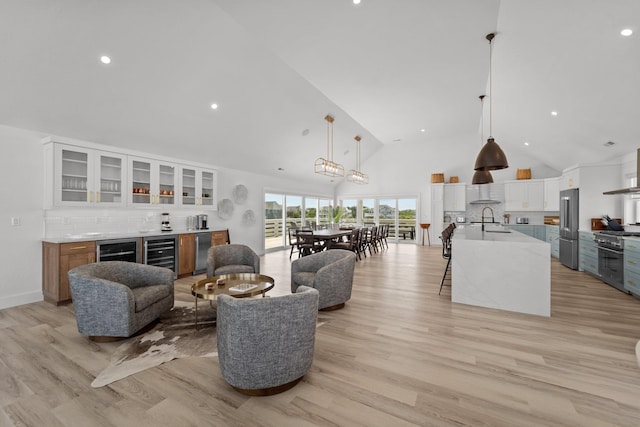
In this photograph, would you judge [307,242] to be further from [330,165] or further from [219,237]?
[219,237]

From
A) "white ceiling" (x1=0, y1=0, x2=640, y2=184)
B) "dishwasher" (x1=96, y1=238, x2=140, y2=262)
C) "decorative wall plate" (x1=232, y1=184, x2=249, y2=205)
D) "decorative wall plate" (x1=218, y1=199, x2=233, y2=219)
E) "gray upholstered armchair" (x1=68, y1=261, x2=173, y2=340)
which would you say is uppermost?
"white ceiling" (x1=0, y1=0, x2=640, y2=184)

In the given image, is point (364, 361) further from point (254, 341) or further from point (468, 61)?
point (468, 61)

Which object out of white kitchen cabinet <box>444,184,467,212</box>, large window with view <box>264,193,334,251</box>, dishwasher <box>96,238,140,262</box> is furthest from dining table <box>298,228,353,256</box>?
white kitchen cabinet <box>444,184,467,212</box>

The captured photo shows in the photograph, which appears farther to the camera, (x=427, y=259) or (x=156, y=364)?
(x=427, y=259)

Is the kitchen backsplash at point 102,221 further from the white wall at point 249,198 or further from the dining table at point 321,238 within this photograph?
the dining table at point 321,238

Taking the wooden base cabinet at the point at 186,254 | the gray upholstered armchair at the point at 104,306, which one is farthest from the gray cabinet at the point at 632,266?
the wooden base cabinet at the point at 186,254

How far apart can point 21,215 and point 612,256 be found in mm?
9394

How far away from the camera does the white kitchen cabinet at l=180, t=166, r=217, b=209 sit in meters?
6.24

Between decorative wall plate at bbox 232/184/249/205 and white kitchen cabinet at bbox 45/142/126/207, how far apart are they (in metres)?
2.95

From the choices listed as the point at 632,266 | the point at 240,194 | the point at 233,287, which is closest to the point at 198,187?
the point at 240,194

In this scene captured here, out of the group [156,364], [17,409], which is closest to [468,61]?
[156,364]

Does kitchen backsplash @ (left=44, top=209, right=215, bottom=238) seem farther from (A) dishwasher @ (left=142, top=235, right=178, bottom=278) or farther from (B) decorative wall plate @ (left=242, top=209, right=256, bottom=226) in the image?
(B) decorative wall plate @ (left=242, top=209, right=256, bottom=226)

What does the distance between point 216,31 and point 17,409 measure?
4310 millimetres

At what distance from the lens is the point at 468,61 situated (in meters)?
4.59
